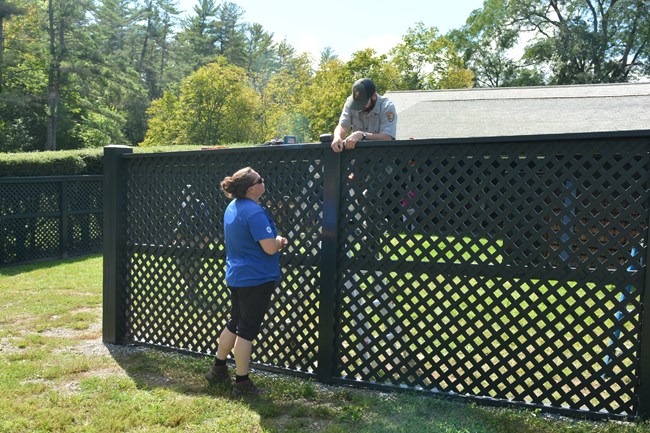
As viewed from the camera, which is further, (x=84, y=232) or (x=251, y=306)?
(x=84, y=232)

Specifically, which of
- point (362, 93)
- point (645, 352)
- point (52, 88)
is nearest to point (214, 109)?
point (52, 88)

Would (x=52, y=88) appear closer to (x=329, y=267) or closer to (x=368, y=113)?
(x=368, y=113)

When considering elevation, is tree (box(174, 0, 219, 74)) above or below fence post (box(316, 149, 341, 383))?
above

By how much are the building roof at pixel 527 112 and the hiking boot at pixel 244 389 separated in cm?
923

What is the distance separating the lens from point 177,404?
162 inches

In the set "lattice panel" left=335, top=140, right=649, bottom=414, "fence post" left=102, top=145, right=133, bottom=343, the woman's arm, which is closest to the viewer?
"lattice panel" left=335, top=140, right=649, bottom=414

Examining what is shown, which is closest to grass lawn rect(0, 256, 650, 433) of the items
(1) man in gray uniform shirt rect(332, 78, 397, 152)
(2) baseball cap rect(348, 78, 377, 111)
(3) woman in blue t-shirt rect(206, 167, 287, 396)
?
(3) woman in blue t-shirt rect(206, 167, 287, 396)

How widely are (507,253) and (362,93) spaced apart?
1915mm

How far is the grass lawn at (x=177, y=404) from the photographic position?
3.74 meters

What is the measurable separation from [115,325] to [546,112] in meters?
11.8

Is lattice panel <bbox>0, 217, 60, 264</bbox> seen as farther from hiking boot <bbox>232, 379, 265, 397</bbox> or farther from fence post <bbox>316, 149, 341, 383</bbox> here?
fence post <bbox>316, 149, 341, 383</bbox>

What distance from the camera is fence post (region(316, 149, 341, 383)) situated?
4.52m

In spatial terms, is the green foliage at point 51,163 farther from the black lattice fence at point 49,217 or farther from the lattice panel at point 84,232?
the lattice panel at point 84,232

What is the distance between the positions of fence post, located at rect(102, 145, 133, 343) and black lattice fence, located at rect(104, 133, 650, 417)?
0.06m
